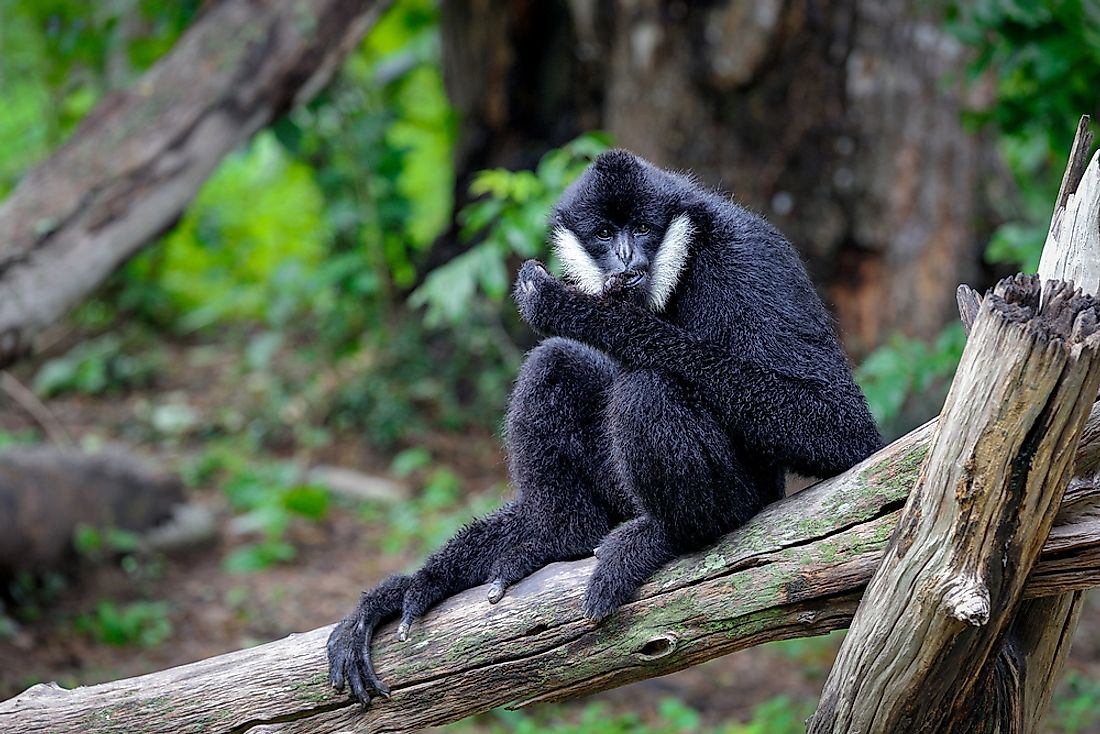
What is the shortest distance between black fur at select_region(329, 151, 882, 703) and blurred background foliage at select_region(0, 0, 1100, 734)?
2005mm

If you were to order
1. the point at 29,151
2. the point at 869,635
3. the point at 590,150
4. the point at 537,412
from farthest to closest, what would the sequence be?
the point at 29,151, the point at 590,150, the point at 537,412, the point at 869,635

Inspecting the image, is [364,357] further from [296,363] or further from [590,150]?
[590,150]

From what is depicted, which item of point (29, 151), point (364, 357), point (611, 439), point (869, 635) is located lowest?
point (869, 635)

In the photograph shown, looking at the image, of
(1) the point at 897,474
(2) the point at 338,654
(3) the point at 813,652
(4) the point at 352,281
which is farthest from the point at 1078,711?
(4) the point at 352,281

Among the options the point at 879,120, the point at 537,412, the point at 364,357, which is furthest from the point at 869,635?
the point at 364,357

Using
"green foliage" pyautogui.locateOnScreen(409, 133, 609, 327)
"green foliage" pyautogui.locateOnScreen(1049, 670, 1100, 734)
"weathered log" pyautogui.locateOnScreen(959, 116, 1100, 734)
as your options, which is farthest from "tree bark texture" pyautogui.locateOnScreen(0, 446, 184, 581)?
"green foliage" pyautogui.locateOnScreen(1049, 670, 1100, 734)

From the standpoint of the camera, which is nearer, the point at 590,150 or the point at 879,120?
the point at 590,150

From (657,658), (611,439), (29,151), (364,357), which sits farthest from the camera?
(29,151)

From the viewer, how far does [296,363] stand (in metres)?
12.0

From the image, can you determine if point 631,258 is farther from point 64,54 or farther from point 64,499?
point 64,54

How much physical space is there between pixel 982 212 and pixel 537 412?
18.2 ft

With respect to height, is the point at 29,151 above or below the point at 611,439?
above

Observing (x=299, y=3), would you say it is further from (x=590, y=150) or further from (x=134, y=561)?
(x=134, y=561)

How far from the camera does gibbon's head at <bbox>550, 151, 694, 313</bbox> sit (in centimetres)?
422
